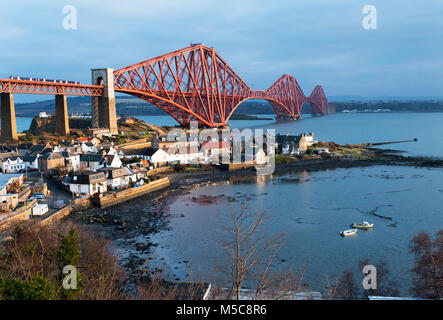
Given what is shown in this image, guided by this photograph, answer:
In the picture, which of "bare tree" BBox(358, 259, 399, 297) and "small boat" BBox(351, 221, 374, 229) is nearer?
"bare tree" BBox(358, 259, 399, 297)

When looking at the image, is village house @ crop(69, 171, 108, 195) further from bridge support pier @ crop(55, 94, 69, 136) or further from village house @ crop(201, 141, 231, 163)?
bridge support pier @ crop(55, 94, 69, 136)

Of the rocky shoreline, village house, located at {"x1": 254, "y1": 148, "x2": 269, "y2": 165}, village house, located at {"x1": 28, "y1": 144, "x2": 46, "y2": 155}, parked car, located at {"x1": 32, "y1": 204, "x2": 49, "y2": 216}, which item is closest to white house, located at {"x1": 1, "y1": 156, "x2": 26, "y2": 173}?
village house, located at {"x1": 28, "y1": 144, "x2": 46, "y2": 155}

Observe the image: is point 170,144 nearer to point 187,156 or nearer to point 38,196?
point 187,156

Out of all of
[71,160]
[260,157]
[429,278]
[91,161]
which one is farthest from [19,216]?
[260,157]

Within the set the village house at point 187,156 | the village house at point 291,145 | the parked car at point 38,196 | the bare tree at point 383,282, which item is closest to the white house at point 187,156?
the village house at point 187,156

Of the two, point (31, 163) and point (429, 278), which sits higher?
point (31, 163)
